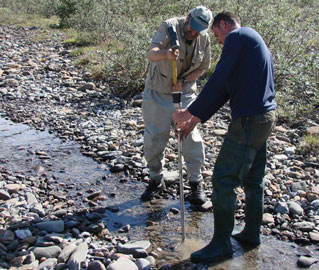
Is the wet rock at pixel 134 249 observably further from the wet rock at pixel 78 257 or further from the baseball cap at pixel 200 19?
the baseball cap at pixel 200 19

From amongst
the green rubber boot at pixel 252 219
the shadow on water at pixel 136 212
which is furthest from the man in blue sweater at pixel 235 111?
the shadow on water at pixel 136 212

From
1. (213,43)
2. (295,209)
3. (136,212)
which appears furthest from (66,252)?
(213,43)

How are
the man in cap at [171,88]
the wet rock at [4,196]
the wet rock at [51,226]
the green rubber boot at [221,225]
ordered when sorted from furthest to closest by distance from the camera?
1. the wet rock at [4,196]
2. the man in cap at [171,88]
3. the wet rock at [51,226]
4. the green rubber boot at [221,225]

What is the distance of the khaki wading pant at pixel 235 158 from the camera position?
3.33m

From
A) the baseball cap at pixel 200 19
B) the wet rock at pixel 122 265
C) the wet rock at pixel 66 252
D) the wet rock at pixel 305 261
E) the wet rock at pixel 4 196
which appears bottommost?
the wet rock at pixel 305 261

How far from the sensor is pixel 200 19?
4.01m

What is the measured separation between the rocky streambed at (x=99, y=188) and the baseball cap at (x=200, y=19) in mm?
1986

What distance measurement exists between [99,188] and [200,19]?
253 cm

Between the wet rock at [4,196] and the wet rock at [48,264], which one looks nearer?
the wet rock at [48,264]

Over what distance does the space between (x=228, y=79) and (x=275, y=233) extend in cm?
181

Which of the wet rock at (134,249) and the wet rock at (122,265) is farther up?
the wet rock at (122,265)

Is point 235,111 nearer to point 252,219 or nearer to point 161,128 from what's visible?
point 252,219

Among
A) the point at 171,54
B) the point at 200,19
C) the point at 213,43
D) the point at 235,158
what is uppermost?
the point at 200,19

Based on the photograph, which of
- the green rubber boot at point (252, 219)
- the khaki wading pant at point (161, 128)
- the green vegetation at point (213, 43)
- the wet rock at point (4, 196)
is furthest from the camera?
the green vegetation at point (213, 43)
